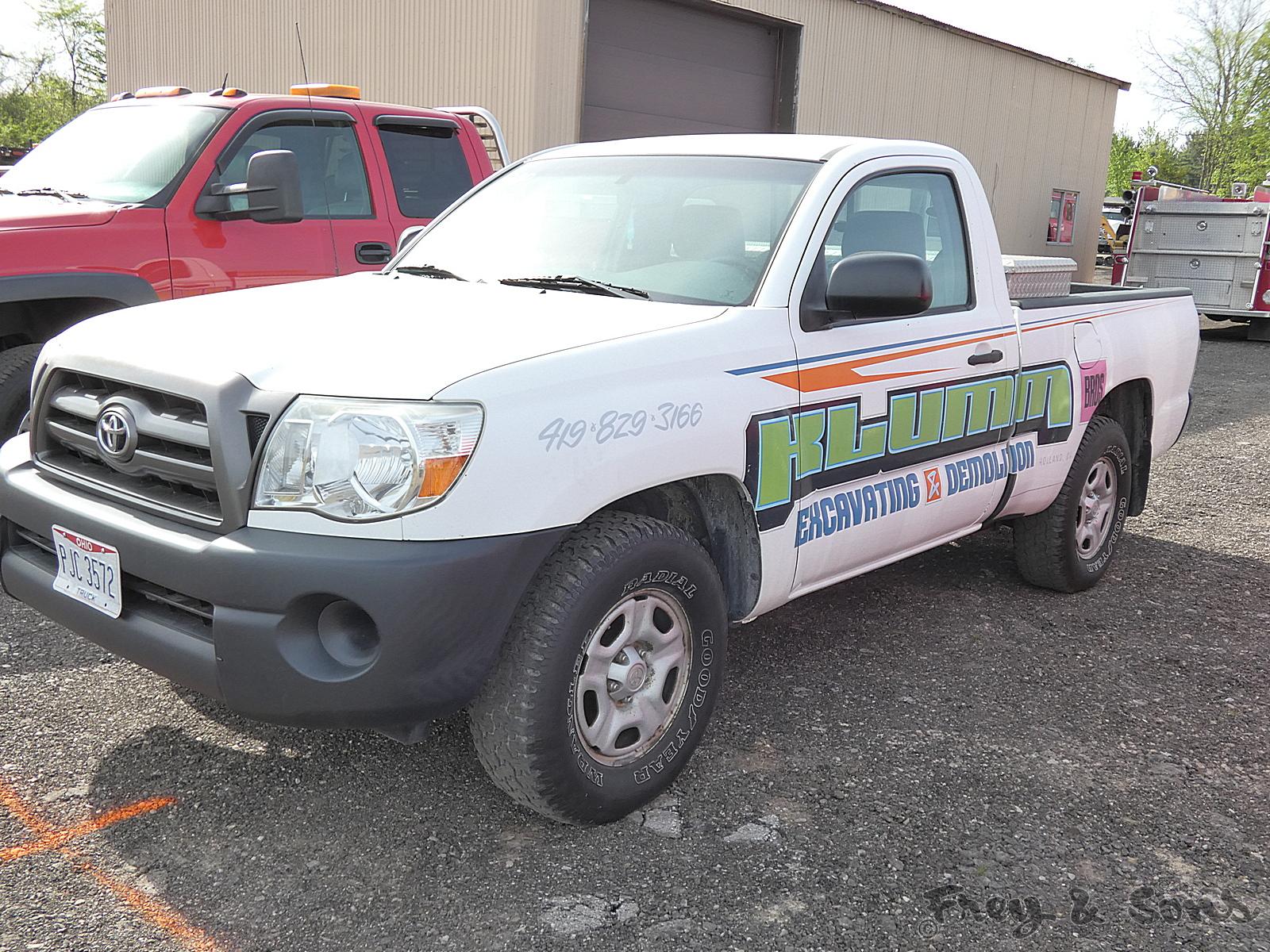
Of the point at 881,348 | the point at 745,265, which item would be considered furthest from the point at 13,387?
the point at 881,348

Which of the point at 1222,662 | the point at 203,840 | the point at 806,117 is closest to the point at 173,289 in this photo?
the point at 203,840

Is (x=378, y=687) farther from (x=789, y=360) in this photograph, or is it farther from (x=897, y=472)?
(x=897, y=472)

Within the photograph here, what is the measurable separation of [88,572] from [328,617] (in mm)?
708

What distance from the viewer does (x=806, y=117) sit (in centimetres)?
1622

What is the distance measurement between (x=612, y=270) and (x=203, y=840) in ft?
6.39

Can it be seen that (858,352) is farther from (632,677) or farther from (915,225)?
(632,677)

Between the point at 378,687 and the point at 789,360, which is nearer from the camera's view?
the point at 378,687

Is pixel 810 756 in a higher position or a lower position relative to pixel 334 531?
lower

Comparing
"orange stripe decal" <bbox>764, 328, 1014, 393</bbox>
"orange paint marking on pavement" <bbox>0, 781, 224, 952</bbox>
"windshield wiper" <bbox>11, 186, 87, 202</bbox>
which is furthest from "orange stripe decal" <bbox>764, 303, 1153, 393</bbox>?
"windshield wiper" <bbox>11, 186, 87, 202</bbox>

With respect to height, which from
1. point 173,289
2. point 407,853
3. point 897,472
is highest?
point 173,289

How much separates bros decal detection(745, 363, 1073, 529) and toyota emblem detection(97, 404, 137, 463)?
5.08 feet

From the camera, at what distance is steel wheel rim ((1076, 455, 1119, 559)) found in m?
5.06

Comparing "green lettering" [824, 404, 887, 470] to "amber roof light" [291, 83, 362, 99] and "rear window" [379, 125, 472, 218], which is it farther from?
"amber roof light" [291, 83, 362, 99]

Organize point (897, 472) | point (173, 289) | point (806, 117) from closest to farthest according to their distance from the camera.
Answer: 1. point (897, 472)
2. point (173, 289)
3. point (806, 117)
